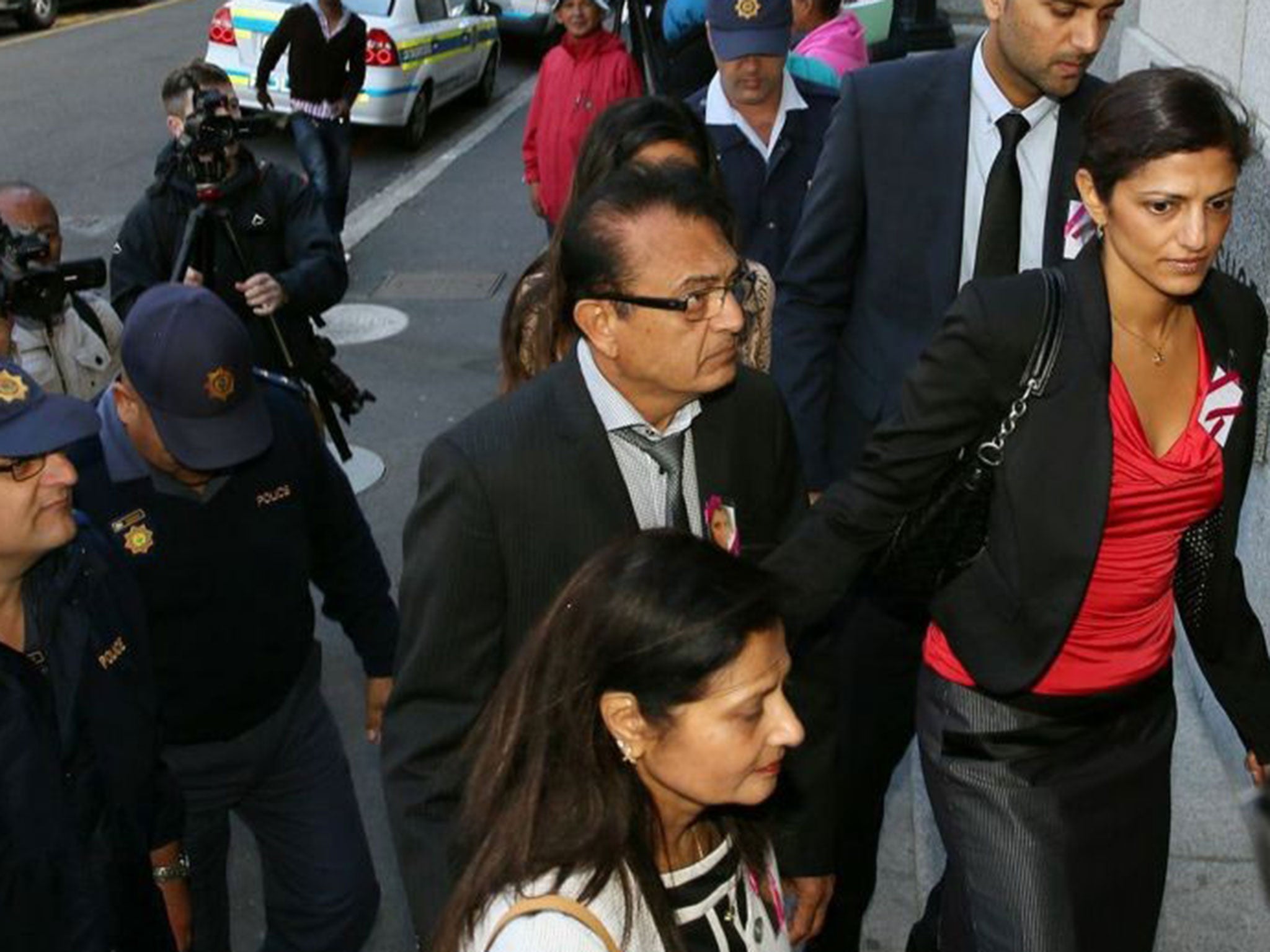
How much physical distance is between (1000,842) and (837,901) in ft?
3.37

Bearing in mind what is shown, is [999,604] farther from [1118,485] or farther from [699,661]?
[699,661]

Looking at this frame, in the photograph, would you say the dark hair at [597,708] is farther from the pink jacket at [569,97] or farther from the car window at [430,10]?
the car window at [430,10]

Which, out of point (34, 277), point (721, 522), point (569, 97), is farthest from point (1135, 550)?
point (569, 97)

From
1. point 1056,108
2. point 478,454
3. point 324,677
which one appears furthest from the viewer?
point 324,677

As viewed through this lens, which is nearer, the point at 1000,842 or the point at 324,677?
the point at 1000,842

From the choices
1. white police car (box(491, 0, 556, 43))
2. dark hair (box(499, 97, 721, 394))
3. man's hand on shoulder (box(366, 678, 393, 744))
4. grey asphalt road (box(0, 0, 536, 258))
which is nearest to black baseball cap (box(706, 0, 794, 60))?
dark hair (box(499, 97, 721, 394))

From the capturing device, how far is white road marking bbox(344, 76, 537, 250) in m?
14.0

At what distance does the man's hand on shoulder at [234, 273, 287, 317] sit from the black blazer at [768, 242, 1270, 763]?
3438mm

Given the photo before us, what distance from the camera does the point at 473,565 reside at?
3072 millimetres

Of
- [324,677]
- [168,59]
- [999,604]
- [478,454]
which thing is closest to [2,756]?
[478,454]

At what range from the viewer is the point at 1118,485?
10.5 ft

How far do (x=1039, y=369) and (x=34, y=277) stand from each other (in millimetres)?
2917

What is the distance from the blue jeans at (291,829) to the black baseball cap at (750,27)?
2645 millimetres

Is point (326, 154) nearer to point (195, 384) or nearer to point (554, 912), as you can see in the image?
point (195, 384)
